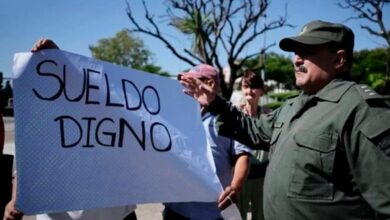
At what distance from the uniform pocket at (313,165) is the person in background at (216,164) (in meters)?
0.67

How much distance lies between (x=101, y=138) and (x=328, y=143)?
1034 millimetres

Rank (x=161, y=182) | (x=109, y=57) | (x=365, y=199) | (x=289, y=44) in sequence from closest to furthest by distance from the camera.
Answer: (x=365, y=199)
(x=289, y=44)
(x=161, y=182)
(x=109, y=57)

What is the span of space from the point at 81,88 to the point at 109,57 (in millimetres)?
59125

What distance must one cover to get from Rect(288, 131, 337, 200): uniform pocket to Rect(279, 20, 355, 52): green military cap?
1.39 feet

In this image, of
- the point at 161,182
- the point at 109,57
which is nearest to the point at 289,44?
the point at 161,182

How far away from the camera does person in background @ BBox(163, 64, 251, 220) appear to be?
234 centimetres

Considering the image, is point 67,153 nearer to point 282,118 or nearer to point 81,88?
point 81,88

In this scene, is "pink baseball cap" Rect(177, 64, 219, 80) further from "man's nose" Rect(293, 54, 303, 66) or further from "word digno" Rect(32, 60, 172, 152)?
"man's nose" Rect(293, 54, 303, 66)

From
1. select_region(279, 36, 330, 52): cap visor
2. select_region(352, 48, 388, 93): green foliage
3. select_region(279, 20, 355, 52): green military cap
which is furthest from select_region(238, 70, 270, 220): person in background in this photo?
select_region(352, 48, 388, 93): green foliage

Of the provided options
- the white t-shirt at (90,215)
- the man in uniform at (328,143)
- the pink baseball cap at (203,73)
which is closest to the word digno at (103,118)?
the pink baseball cap at (203,73)

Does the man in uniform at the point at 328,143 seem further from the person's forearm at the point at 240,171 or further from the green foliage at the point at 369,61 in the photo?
the green foliage at the point at 369,61

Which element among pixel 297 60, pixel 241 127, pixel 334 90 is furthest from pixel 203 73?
pixel 334 90

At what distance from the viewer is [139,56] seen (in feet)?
204

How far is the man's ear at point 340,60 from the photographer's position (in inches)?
71.1
